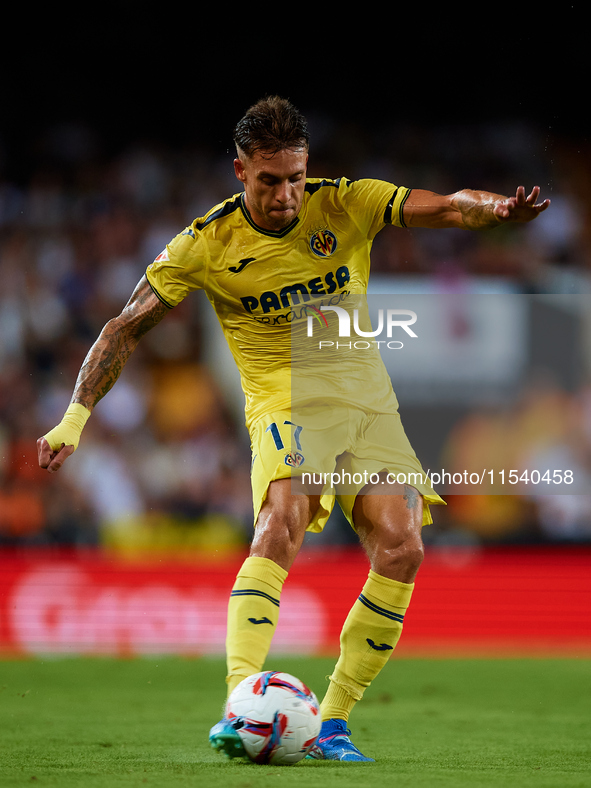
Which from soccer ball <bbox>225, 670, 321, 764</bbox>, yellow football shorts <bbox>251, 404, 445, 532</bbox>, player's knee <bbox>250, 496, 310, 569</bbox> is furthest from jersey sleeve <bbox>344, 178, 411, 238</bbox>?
soccer ball <bbox>225, 670, 321, 764</bbox>

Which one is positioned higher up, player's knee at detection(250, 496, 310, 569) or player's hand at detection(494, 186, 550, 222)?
player's hand at detection(494, 186, 550, 222)

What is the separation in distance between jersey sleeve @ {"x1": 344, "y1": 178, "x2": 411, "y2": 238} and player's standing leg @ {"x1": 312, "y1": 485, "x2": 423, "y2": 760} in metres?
1.13

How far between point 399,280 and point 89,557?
4.32m

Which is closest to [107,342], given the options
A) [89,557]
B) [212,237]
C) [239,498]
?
[212,237]

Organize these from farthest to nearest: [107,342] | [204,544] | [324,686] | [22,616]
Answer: [204,544] < [22,616] < [324,686] < [107,342]

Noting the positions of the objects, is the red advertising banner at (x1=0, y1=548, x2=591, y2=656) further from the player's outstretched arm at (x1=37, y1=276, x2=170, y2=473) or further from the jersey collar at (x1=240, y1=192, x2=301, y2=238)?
the jersey collar at (x1=240, y1=192, x2=301, y2=238)

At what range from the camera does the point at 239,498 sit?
31.7 feet

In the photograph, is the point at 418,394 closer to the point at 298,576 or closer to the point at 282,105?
the point at 298,576

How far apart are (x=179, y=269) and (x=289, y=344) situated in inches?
22.3

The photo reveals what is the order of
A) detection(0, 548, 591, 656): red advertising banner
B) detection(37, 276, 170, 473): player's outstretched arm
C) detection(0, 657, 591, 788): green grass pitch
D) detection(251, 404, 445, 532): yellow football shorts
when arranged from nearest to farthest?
1. detection(0, 657, 591, 788): green grass pitch
2. detection(251, 404, 445, 532): yellow football shorts
3. detection(37, 276, 170, 473): player's outstretched arm
4. detection(0, 548, 591, 656): red advertising banner

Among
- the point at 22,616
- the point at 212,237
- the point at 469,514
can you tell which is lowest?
the point at 22,616

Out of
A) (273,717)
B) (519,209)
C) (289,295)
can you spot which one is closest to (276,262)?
(289,295)

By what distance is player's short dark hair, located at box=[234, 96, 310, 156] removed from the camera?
3.75 m

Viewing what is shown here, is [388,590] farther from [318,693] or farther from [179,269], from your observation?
[318,693]
